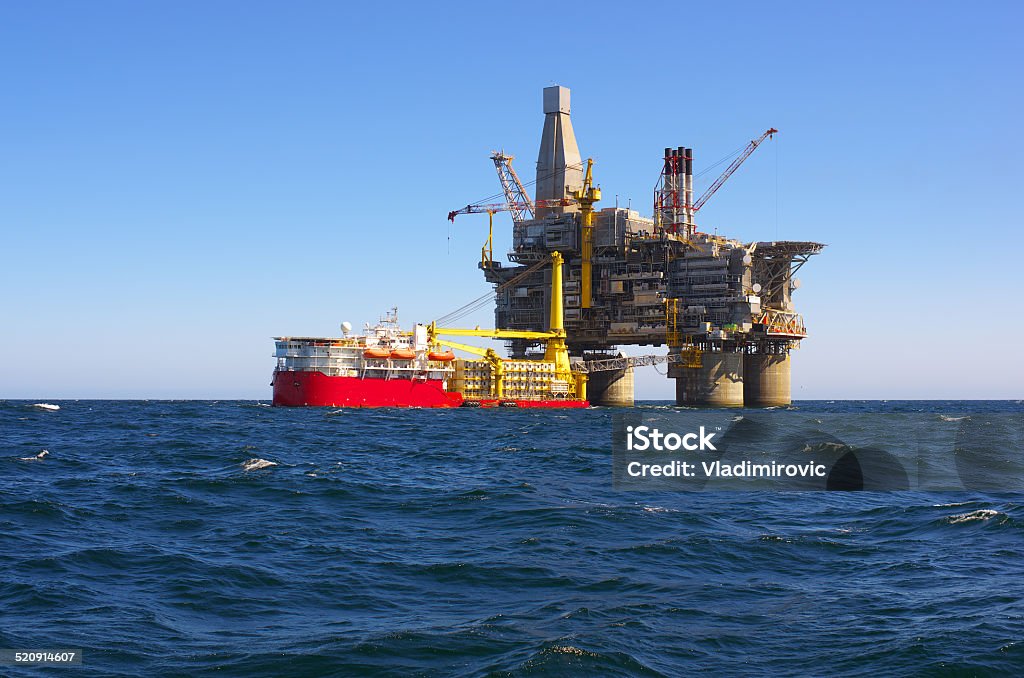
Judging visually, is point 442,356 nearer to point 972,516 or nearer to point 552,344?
point 552,344

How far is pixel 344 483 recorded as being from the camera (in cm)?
3619

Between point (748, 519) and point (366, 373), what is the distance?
338ft

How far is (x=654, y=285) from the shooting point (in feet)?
521

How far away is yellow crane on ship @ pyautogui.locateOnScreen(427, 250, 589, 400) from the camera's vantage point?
462 ft

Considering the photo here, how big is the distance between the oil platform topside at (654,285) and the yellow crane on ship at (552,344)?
6.76m

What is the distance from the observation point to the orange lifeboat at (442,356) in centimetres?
13700

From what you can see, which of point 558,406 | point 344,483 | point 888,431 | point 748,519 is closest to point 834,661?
point 748,519

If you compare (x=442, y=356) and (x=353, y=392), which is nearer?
(x=353, y=392)

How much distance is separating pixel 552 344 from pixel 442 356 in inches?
892
